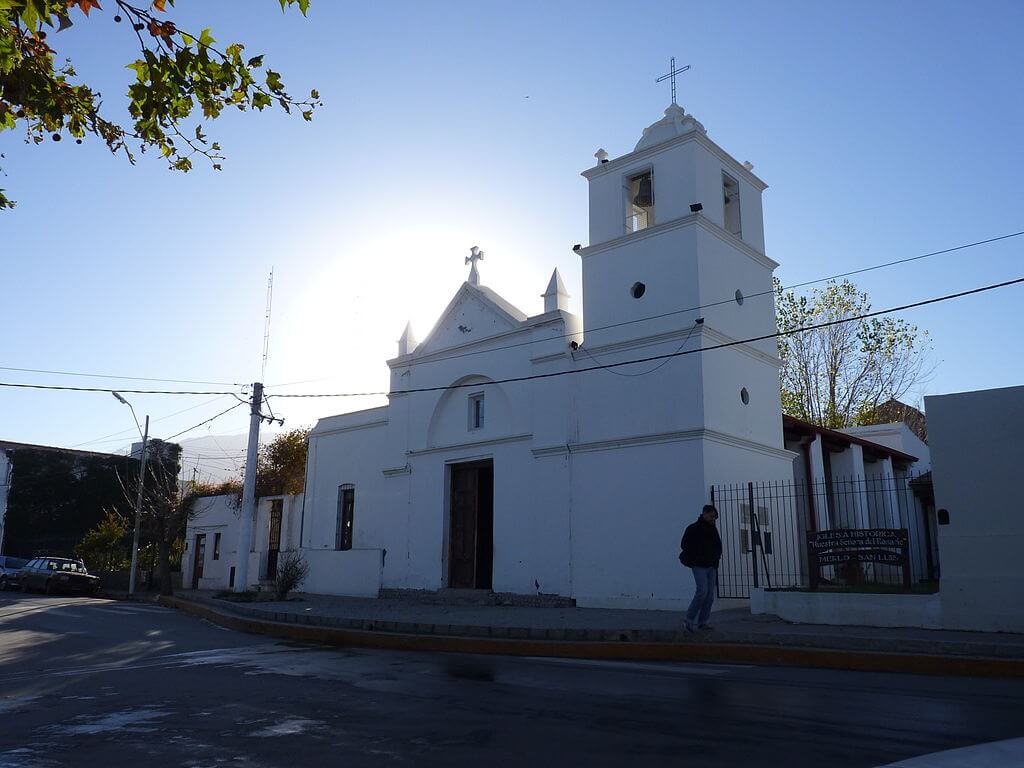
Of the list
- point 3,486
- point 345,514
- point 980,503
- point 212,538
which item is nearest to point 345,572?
point 345,514

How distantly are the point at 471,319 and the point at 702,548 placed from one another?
36.6ft

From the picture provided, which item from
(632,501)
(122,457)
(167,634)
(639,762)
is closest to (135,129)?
(639,762)

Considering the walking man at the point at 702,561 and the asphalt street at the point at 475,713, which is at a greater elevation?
the walking man at the point at 702,561

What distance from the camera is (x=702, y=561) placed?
11.5 meters

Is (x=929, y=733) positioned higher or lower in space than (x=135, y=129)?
lower

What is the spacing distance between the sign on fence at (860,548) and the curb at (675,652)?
3307 mm

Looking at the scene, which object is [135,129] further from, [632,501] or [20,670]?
[632,501]

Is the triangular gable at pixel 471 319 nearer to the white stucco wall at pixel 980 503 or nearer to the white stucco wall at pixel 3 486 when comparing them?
the white stucco wall at pixel 980 503

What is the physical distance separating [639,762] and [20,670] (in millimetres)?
8161

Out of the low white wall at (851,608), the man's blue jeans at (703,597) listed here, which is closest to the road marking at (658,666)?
the man's blue jeans at (703,597)

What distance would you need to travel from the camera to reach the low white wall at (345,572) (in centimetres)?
2148

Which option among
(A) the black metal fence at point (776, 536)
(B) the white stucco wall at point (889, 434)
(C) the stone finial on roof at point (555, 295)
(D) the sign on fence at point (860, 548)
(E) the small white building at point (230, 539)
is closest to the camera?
(D) the sign on fence at point (860, 548)

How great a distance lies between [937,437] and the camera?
11797 millimetres

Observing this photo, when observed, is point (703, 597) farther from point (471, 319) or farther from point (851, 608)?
point (471, 319)
